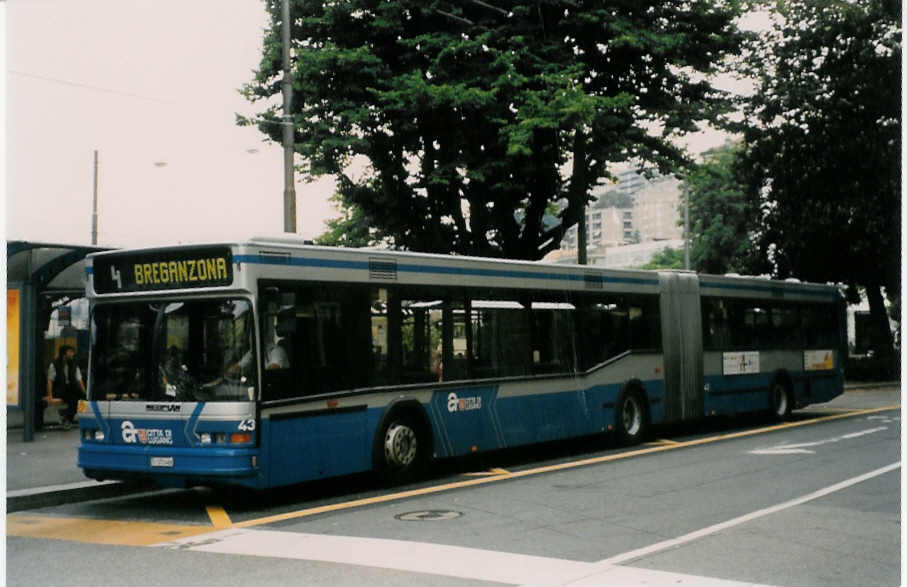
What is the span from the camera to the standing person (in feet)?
66.1

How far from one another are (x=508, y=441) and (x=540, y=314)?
6.67 ft

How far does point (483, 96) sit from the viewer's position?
2342 centimetres

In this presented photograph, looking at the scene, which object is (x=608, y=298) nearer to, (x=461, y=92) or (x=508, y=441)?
(x=508, y=441)

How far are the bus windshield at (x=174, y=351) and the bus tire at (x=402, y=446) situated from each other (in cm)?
234

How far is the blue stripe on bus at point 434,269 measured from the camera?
1164 centimetres

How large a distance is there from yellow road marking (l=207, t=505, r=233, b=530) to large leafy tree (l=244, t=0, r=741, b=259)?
12.7 metres

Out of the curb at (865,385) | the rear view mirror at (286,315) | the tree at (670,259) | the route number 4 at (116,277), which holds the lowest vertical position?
the curb at (865,385)

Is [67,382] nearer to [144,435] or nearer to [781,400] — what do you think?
[144,435]

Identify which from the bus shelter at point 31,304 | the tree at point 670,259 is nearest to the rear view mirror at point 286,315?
the bus shelter at point 31,304

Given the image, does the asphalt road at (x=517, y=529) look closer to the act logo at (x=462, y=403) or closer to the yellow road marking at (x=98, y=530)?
the yellow road marking at (x=98, y=530)

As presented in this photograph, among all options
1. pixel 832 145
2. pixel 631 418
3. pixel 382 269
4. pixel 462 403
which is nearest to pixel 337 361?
pixel 382 269

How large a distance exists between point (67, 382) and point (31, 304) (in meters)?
3.60

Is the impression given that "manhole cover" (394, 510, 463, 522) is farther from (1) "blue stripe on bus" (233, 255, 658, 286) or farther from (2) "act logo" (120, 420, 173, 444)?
(1) "blue stripe on bus" (233, 255, 658, 286)

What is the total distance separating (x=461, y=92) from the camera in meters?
23.5
